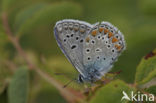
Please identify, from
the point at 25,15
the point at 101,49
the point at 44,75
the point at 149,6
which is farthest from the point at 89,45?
the point at 149,6

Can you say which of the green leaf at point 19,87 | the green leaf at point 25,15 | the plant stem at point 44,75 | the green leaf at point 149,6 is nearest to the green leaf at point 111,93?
the plant stem at point 44,75

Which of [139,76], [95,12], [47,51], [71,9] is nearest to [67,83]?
[139,76]

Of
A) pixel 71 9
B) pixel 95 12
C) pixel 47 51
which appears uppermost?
pixel 71 9

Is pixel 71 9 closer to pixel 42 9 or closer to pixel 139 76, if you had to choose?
pixel 42 9

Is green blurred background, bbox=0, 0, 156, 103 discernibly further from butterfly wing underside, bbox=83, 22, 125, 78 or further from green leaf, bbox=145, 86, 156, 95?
green leaf, bbox=145, 86, 156, 95

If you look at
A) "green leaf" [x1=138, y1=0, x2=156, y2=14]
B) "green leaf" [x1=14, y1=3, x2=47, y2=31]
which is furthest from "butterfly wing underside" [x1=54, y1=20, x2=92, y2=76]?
"green leaf" [x1=138, y1=0, x2=156, y2=14]

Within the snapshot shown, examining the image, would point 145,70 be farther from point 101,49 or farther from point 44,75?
point 44,75
